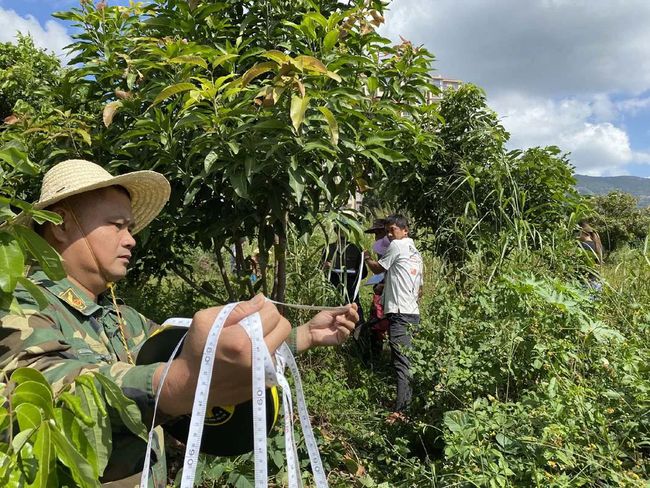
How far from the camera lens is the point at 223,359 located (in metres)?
0.78

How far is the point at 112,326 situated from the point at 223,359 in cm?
83

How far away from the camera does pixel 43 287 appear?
1271 mm

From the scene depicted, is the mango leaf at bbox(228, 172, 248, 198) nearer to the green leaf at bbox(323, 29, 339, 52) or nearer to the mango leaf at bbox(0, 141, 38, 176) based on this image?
the green leaf at bbox(323, 29, 339, 52)

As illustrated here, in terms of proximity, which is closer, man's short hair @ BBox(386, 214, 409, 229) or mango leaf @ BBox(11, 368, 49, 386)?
mango leaf @ BBox(11, 368, 49, 386)

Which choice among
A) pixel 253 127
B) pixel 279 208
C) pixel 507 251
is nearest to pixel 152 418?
pixel 253 127

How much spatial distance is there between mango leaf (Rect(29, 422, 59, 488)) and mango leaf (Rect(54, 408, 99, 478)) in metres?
0.06

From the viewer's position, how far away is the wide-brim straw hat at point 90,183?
1.39 m

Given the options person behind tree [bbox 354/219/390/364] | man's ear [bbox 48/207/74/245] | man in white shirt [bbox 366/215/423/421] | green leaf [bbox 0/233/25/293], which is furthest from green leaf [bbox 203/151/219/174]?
person behind tree [bbox 354/219/390/364]

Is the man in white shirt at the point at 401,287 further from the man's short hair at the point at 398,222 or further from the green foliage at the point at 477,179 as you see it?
the green foliage at the point at 477,179

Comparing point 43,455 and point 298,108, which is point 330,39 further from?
point 43,455

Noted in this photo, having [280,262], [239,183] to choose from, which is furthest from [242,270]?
[239,183]

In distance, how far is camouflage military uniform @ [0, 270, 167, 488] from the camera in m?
0.89

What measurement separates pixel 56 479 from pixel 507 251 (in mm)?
3527

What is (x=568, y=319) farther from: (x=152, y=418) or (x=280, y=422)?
(x=152, y=418)
